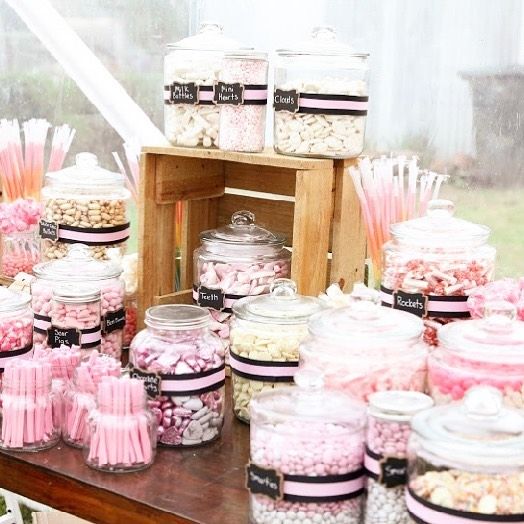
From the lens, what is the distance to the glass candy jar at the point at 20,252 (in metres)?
2.51

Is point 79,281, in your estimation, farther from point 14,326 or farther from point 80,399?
point 80,399

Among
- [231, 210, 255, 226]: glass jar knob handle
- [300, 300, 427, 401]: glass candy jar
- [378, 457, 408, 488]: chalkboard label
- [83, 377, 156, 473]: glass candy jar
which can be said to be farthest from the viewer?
[231, 210, 255, 226]: glass jar knob handle

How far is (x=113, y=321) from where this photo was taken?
2.08 metres

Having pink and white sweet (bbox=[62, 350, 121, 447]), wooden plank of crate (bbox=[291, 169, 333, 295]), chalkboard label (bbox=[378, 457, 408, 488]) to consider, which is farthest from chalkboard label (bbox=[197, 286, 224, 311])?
chalkboard label (bbox=[378, 457, 408, 488])

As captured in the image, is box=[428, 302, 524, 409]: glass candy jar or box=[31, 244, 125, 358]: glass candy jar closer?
box=[428, 302, 524, 409]: glass candy jar

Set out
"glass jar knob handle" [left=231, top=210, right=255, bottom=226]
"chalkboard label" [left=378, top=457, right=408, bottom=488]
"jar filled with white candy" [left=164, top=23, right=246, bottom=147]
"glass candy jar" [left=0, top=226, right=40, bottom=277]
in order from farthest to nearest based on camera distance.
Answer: "glass candy jar" [left=0, top=226, right=40, bottom=277]
"glass jar knob handle" [left=231, top=210, right=255, bottom=226]
"jar filled with white candy" [left=164, top=23, right=246, bottom=147]
"chalkboard label" [left=378, top=457, right=408, bottom=488]

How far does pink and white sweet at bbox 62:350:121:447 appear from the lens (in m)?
1.70

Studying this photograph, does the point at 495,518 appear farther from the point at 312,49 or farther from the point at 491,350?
the point at 312,49

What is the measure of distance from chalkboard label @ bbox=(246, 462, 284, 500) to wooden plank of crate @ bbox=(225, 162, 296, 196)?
106 cm

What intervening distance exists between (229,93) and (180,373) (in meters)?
0.62

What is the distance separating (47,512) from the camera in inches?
97.9

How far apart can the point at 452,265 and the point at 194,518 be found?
0.64 meters

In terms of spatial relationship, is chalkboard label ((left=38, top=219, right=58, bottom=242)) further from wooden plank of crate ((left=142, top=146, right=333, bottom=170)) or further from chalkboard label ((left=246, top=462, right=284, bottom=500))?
chalkboard label ((left=246, top=462, right=284, bottom=500))

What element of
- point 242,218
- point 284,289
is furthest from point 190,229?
point 284,289
